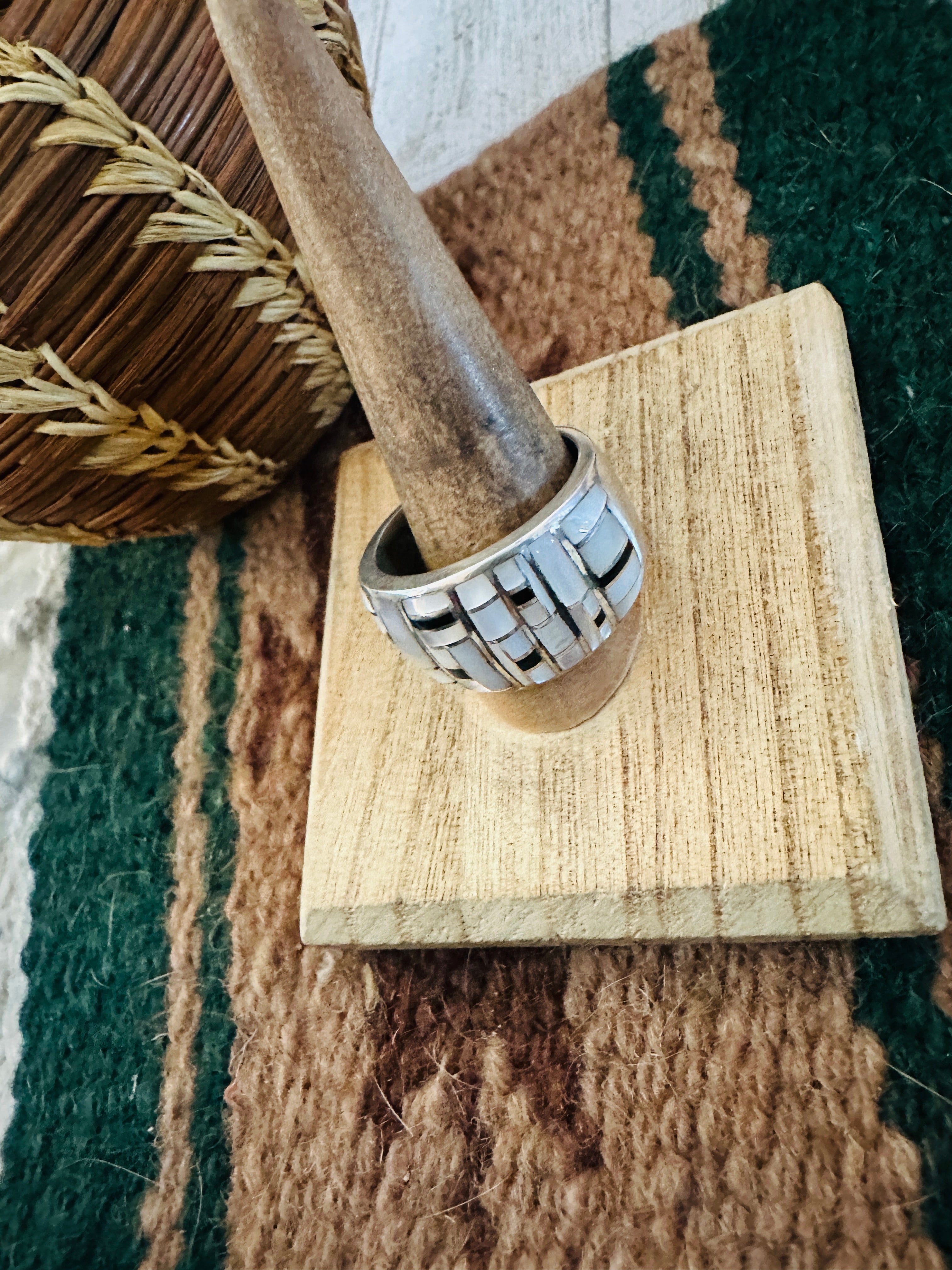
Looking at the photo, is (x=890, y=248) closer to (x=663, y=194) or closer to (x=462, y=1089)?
(x=663, y=194)

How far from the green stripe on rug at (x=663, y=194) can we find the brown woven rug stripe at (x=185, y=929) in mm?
293

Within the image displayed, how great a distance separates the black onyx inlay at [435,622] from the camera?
28 cm

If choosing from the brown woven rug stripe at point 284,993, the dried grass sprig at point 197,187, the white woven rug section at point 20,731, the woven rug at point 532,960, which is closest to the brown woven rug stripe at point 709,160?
the woven rug at point 532,960

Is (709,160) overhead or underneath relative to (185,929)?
overhead

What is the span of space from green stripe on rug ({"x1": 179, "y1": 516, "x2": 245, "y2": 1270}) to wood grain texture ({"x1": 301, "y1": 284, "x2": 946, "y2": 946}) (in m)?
0.10

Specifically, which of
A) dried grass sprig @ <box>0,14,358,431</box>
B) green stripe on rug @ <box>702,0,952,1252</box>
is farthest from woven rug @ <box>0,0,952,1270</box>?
dried grass sprig @ <box>0,14,358,431</box>

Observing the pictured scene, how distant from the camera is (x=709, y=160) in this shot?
17.3 inches

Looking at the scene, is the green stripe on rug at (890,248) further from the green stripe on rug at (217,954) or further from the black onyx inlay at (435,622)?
the green stripe on rug at (217,954)

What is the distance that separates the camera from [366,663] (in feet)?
1.40

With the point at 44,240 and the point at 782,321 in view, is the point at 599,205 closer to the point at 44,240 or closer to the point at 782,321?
the point at 782,321

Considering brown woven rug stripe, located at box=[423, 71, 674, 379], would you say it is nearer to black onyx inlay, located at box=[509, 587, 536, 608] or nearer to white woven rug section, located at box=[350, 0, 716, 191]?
white woven rug section, located at box=[350, 0, 716, 191]

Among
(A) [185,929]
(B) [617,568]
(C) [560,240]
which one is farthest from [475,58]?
(A) [185,929]

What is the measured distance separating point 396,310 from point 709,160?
25cm

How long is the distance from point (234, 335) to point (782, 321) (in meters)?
0.22
